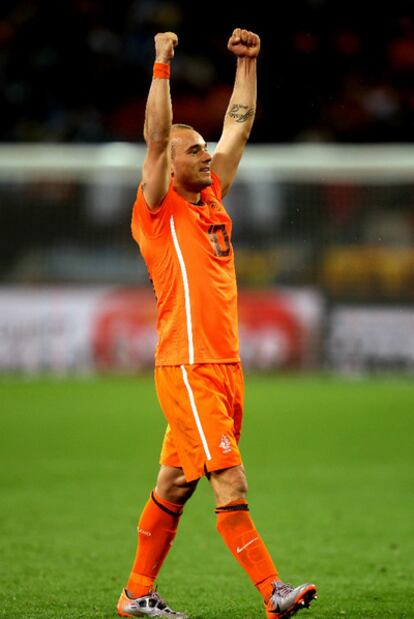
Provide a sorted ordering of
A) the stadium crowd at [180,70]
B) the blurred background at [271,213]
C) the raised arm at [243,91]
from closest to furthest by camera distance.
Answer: the raised arm at [243,91] → the blurred background at [271,213] → the stadium crowd at [180,70]

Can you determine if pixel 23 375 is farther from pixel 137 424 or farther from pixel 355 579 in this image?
pixel 355 579

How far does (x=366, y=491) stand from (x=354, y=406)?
5.51 m

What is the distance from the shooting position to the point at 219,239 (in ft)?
17.1

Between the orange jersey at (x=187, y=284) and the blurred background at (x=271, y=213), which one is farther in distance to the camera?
the blurred background at (x=271, y=213)

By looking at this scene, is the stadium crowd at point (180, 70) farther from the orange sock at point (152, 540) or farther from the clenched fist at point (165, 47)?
the orange sock at point (152, 540)

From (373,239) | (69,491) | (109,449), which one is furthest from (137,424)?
(373,239)

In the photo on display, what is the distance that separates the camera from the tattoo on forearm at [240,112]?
5.81m

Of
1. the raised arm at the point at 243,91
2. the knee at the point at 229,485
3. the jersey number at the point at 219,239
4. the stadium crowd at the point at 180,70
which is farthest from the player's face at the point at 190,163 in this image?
the stadium crowd at the point at 180,70

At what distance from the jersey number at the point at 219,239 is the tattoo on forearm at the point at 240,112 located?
0.79m

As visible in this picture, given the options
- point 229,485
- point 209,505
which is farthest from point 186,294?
point 209,505

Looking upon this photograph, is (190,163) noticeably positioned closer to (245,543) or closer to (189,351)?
(189,351)

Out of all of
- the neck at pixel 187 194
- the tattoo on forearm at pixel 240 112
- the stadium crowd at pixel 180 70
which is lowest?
the neck at pixel 187 194

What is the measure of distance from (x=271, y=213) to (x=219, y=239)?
43.8 feet

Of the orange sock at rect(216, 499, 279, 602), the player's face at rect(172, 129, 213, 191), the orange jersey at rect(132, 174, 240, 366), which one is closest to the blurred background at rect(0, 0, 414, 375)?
the player's face at rect(172, 129, 213, 191)
